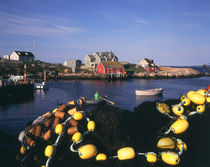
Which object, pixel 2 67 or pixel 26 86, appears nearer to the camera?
pixel 26 86

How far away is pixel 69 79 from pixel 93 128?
202ft

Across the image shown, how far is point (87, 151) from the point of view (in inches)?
356

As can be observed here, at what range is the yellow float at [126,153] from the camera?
358 inches

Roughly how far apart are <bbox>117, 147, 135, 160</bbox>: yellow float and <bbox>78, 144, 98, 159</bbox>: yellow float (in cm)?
127

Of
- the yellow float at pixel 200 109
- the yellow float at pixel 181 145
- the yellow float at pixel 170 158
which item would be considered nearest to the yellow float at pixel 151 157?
the yellow float at pixel 170 158

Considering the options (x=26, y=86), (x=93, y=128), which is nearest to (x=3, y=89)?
(x=26, y=86)

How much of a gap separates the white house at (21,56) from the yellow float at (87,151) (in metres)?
87.3

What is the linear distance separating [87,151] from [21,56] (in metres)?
88.9

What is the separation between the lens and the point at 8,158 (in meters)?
10.5

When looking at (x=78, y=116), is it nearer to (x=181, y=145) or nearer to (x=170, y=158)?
(x=170, y=158)

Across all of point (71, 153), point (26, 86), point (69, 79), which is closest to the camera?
point (71, 153)

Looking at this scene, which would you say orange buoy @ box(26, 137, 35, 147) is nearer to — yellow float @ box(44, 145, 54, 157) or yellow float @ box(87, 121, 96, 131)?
yellow float @ box(44, 145, 54, 157)

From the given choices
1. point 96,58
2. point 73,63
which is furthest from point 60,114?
point 73,63

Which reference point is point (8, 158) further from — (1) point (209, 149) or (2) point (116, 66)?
(2) point (116, 66)
